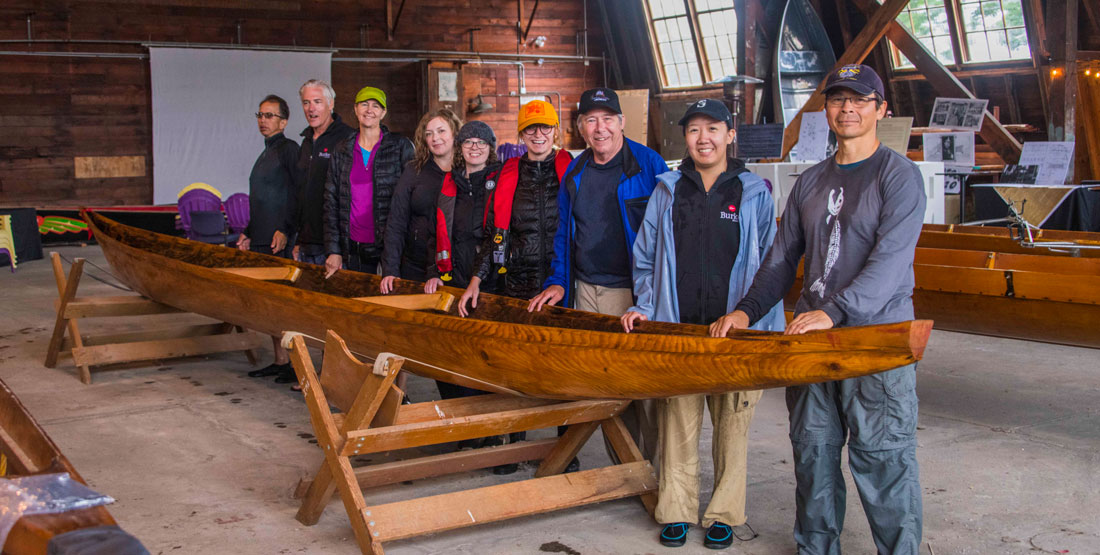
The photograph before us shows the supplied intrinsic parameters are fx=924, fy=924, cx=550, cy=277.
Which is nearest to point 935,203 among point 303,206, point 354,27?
point 303,206

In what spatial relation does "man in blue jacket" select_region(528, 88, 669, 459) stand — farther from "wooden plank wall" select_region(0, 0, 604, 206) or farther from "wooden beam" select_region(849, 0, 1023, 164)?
"wooden plank wall" select_region(0, 0, 604, 206)

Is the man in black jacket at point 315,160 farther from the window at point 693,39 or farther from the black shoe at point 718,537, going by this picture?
the window at point 693,39

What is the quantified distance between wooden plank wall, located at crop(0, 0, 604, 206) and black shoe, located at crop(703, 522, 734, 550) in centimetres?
1109

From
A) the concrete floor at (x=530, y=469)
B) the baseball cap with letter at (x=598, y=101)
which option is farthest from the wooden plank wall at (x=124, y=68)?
the baseball cap with letter at (x=598, y=101)

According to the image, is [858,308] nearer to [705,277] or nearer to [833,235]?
[833,235]

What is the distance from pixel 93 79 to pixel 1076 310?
1163cm

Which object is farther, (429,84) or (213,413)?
(429,84)

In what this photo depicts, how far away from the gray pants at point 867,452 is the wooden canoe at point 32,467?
5.49 feet

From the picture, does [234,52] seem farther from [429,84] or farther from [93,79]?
[429,84]

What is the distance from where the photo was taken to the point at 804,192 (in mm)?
2391

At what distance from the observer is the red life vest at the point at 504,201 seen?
3.20m

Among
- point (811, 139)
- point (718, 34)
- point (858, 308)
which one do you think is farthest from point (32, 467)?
point (718, 34)

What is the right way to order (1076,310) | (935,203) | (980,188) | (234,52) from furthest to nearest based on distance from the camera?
(234,52) < (980,188) < (935,203) < (1076,310)

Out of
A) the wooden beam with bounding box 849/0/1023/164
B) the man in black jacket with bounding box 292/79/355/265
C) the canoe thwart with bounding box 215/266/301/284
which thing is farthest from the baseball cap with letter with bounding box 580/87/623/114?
the wooden beam with bounding box 849/0/1023/164
